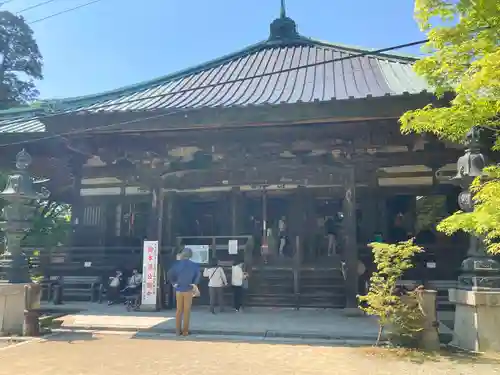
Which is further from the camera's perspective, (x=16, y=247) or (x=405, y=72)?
(x=405, y=72)

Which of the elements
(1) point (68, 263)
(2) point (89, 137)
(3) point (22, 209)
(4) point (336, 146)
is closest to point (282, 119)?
(4) point (336, 146)

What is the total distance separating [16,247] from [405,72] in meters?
11.0

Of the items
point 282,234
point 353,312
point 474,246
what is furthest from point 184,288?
point 282,234

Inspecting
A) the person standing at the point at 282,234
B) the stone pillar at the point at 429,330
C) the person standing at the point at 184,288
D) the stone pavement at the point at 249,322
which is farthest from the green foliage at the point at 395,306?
the person standing at the point at 282,234

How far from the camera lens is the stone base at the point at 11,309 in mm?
8352

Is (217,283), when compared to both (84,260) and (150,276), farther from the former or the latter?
(84,260)

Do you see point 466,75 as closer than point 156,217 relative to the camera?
Yes

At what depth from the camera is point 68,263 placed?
45.1ft

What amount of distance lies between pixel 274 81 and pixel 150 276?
21.8 ft

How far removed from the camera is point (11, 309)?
8484 mm

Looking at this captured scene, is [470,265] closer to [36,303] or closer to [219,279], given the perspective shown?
[219,279]

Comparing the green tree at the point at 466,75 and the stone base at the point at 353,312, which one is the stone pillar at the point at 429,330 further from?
the stone base at the point at 353,312

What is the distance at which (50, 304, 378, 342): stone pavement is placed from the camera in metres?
8.09

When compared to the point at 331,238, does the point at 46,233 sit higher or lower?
higher
